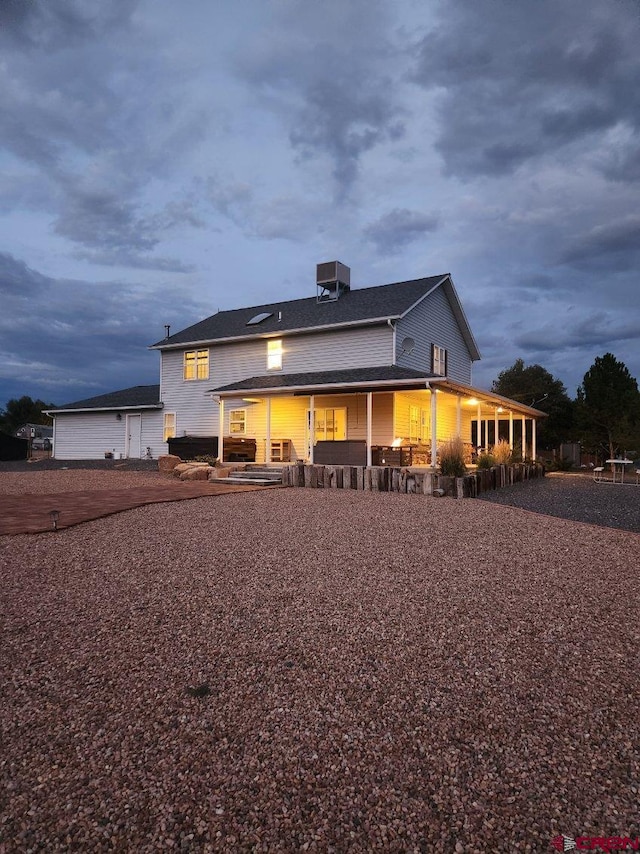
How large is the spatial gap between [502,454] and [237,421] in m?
11.5

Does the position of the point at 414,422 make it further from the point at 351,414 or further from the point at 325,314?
the point at 325,314

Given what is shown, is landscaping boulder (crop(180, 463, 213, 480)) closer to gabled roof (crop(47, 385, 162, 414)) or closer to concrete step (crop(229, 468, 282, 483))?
concrete step (crop(229, 468, 282, 483))

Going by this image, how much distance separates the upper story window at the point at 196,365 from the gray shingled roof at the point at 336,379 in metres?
3.27

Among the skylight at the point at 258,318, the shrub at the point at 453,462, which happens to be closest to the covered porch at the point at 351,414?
the shrub at the point at 453,462

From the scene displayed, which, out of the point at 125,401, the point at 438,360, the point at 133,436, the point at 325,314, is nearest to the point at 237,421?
the point at 325,314

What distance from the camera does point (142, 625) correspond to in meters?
4.08

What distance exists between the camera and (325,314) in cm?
2183

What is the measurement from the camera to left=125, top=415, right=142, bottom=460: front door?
2667 cm

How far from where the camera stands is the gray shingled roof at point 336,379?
16406mm

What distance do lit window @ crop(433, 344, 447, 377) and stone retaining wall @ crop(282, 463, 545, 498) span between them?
7.27m

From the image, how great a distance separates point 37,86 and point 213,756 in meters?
20.8

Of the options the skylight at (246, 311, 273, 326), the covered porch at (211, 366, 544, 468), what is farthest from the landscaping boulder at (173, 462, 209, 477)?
the skylight at (246, 311, 273, 326)

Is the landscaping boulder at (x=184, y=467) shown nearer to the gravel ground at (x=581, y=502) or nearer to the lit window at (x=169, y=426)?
the lit window at (x=169, y=426)

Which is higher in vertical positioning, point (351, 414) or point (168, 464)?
point (351, 414)
